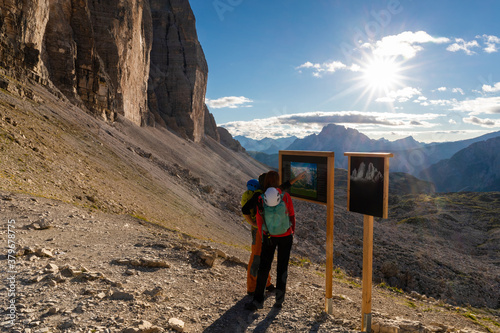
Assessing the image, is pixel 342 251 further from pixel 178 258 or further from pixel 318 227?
pixel 178 258

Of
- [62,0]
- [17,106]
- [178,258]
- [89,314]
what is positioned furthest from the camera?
[62,0]

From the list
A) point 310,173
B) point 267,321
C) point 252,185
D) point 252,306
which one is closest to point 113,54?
point 310,173

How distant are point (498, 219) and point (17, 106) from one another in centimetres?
6180

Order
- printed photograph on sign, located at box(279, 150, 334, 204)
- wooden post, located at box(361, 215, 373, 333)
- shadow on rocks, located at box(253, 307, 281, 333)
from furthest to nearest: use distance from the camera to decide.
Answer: printed photograph on sign, located at box(279, 150, 334, 204)
wooden post, located at box(361, 215, 373, 333)
shadow on rocks, located at box(253, 307, 281, 333)

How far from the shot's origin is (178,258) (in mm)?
7230

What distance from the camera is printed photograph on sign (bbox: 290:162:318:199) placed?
660 cm

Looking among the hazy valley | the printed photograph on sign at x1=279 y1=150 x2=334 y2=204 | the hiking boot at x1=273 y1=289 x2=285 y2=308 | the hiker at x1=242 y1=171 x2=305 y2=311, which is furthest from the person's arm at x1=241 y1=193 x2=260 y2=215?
the hazy valley

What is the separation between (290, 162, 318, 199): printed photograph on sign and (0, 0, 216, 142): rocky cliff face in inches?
919

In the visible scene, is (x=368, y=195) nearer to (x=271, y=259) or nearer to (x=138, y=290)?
(x=271, y=259)

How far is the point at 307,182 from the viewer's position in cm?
673

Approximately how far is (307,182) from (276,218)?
160 cm

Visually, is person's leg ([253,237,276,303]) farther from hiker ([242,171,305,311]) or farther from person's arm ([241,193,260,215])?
person's arm ([241,193,260,215])

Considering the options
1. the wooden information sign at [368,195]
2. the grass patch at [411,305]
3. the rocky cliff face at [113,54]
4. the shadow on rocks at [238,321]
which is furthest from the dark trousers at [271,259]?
the rocky cliff face at [113,54]

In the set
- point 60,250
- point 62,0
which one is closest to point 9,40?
point 62,0
